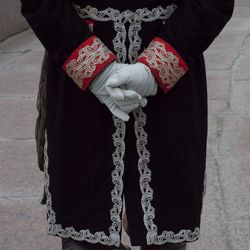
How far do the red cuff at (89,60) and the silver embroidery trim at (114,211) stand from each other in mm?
190

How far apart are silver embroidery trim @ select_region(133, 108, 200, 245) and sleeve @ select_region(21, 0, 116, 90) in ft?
0.74

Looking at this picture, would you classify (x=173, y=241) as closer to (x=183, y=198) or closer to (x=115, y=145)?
(x=183, y=198)

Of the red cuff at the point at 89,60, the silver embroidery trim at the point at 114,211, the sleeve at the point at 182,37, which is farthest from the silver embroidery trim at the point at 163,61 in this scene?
the silver embroidery trim at the point at 114,211

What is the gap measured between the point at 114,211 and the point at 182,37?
0.64m

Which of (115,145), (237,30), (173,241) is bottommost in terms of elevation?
(237,30)

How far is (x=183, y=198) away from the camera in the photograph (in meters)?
2.42

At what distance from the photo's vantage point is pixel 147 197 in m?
2.39

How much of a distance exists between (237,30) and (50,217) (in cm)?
761

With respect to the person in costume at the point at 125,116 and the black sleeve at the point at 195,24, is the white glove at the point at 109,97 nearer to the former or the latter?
the person in costume at the point at 125,116

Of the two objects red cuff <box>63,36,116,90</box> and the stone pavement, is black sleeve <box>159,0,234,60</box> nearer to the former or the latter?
red cuff <box>63,36,116,90</box>

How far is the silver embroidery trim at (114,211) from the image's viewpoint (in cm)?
233

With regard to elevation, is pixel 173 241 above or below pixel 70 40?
below

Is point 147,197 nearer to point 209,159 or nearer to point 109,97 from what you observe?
point 109,97

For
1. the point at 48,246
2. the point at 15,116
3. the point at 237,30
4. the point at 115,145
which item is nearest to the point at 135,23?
the point at 115,145
